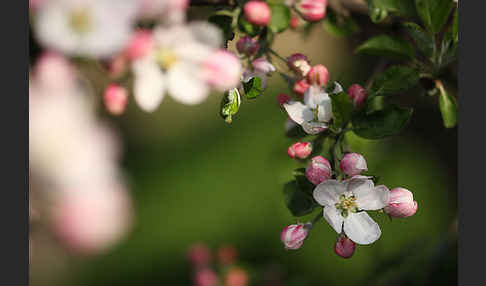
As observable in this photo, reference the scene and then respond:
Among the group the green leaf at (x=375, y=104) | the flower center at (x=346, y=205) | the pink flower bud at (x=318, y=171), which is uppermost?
the green leaf at (x=375, y=104)

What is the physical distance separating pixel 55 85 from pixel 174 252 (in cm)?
103

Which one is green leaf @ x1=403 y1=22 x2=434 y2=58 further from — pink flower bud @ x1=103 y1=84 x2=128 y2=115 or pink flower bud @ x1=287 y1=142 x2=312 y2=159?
pink flower bud @ x1=103 y1=84 x2=128 y2=115

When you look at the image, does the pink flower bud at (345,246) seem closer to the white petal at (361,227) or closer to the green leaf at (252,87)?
the white petal at (361,227)

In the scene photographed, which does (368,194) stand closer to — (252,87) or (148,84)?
(252,87)

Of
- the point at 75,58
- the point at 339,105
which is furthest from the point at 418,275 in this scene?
the point at 75,58

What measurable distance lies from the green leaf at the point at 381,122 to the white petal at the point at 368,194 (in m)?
0.10

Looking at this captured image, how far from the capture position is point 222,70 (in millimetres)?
725

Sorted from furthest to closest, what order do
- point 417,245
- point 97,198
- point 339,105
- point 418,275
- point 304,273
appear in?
point 304,273 < point 417,245 < point 418,275 < point 339,105 < point 97,198

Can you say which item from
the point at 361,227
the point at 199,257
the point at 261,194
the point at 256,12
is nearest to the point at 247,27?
the point at 256,12

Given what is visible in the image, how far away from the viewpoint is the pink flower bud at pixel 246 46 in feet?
2.62

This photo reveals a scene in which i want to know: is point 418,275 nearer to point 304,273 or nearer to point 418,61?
point 304,273

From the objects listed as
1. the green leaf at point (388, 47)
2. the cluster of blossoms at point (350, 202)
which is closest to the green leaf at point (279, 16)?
the green leaf at point (388, 47)

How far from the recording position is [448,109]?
877 mm

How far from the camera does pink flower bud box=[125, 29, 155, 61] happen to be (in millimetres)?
682
